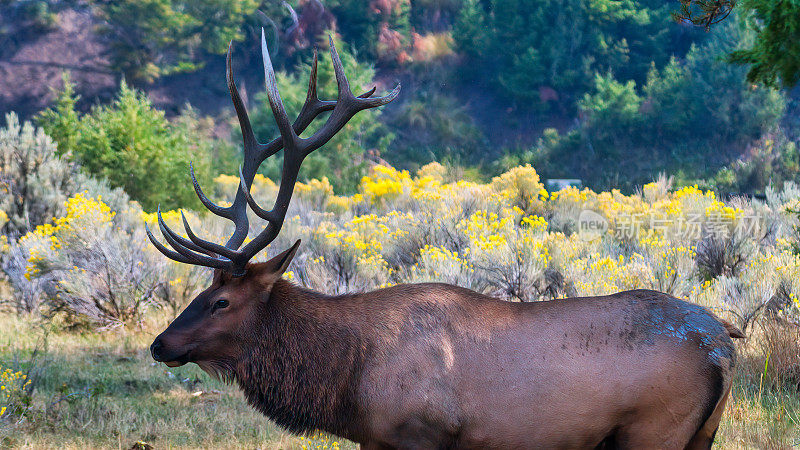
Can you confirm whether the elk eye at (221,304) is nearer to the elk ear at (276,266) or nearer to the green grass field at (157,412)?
the elk ear at (276,266)

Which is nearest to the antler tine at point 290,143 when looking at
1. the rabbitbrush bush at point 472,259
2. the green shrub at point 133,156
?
the rabbitbrush bush at point 472,259

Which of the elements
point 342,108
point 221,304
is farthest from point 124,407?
point 342,108

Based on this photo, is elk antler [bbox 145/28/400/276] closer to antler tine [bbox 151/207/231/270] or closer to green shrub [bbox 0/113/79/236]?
antler tine [bbox 151/207/231/270]

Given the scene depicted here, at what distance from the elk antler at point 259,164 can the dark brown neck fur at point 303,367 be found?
1.11 ft

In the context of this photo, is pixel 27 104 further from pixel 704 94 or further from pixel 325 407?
pixel 325 407

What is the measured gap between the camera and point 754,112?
38.5m

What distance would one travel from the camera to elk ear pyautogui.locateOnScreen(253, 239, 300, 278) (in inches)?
174

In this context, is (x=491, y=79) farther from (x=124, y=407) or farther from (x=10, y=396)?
(x=10, y=396)

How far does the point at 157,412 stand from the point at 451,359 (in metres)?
3.23

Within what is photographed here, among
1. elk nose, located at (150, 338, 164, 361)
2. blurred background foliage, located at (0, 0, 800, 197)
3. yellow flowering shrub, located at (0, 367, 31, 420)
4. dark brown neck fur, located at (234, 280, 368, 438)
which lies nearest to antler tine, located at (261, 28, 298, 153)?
dark brown neck fur, located at (234, 280, 368, 438)

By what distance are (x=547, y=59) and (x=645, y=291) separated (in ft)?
138

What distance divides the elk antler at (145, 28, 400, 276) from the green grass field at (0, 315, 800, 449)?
1404 millimetres

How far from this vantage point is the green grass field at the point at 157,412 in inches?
219

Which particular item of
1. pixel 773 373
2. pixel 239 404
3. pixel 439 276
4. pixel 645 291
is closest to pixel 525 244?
pixel 439 276
